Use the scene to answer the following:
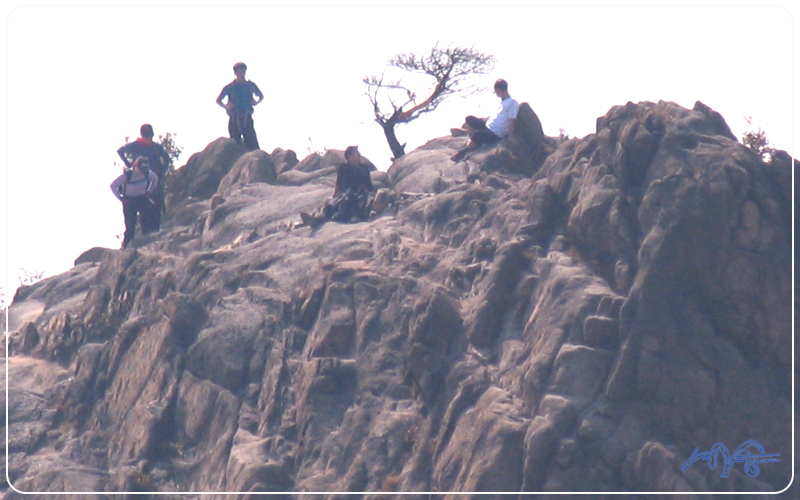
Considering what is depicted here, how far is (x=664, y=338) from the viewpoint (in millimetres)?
15203

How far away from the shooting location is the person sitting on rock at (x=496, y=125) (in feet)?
70.3

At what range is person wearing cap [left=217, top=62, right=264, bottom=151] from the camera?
26.1m

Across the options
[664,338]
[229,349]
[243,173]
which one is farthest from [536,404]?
[243,173]

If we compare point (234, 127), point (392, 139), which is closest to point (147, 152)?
point (234, 127)

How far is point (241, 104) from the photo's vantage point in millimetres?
26547

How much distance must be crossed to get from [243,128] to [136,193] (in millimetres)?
4009

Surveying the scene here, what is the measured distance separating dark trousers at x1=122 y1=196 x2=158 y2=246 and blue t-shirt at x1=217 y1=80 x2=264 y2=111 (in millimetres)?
3196

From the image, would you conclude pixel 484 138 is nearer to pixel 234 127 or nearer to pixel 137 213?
pixel 234 127

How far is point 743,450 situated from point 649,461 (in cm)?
131

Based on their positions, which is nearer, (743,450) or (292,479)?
(743,450)

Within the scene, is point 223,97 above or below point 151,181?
above

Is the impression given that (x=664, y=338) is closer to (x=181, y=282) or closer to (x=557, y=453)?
(x=557, y=453)

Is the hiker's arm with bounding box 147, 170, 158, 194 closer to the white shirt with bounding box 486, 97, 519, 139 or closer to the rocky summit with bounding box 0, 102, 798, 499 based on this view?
the rocky summit with bounding box 0, 102, 798, 499

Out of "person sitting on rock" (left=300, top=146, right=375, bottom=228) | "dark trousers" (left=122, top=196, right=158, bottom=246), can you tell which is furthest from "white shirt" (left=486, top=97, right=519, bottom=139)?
"dark trousers" (left=122, top=196, right=158, bottom=246)
